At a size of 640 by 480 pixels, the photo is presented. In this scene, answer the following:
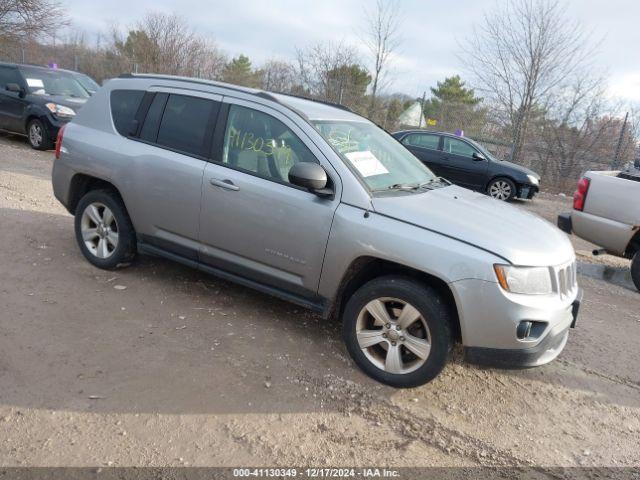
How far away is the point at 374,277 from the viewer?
3.60 meters

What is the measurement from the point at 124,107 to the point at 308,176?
2.20m

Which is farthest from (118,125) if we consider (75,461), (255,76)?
(255,76)

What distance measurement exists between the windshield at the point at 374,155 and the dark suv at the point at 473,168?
8117 mm

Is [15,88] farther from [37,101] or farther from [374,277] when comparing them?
[374,277]

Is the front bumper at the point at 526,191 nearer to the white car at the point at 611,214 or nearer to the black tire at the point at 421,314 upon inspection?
the white car at the point at 611,214

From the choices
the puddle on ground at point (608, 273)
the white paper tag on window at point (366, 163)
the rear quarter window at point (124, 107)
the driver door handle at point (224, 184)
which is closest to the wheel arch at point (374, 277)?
the white paper tag on window at point (366, 163)

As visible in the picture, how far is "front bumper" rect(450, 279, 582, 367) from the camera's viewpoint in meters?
3.00

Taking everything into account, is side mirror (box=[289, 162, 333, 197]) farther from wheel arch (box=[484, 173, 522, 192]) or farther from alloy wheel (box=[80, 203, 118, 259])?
wheel arch (box=[484, 173, 522, 192])

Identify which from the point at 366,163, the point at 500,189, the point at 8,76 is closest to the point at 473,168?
the point at 500,189

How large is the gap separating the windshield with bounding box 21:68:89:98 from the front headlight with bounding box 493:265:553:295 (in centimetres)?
1136

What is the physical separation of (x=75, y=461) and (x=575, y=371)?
3479 mm

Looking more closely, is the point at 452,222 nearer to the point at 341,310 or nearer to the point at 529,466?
the point at 341,310

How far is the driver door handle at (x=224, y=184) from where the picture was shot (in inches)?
151

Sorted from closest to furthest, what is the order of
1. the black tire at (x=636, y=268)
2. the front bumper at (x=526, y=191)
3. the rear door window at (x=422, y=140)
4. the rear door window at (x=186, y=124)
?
the rear door window at (x=186, y=124) → the black tire at (x=636, y=268) → the front bumper at (x=526, y=191) → the rear door window at (x=422, y=140)
